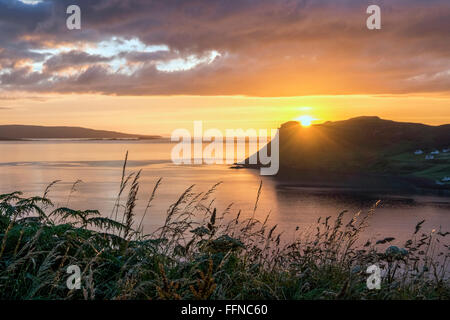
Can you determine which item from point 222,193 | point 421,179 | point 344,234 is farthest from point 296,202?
point 344,234

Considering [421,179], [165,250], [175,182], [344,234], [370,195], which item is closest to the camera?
[165,250]

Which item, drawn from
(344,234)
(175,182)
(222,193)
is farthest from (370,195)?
(344,234)

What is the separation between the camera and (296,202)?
87188mm

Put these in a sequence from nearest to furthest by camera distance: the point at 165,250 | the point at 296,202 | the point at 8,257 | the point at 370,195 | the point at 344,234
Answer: the point at 8,257 < the point at 165,250 < the point at 344,234 < the point at 296,202 < the point at 370,195

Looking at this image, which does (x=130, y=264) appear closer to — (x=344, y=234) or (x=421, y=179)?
(x=344, y=234)

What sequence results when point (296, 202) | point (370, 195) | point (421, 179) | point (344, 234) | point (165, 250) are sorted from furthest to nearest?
point (421, 179)
point (370, 195)
point (296, 202)
point (344, 234)
point (165, 250)
